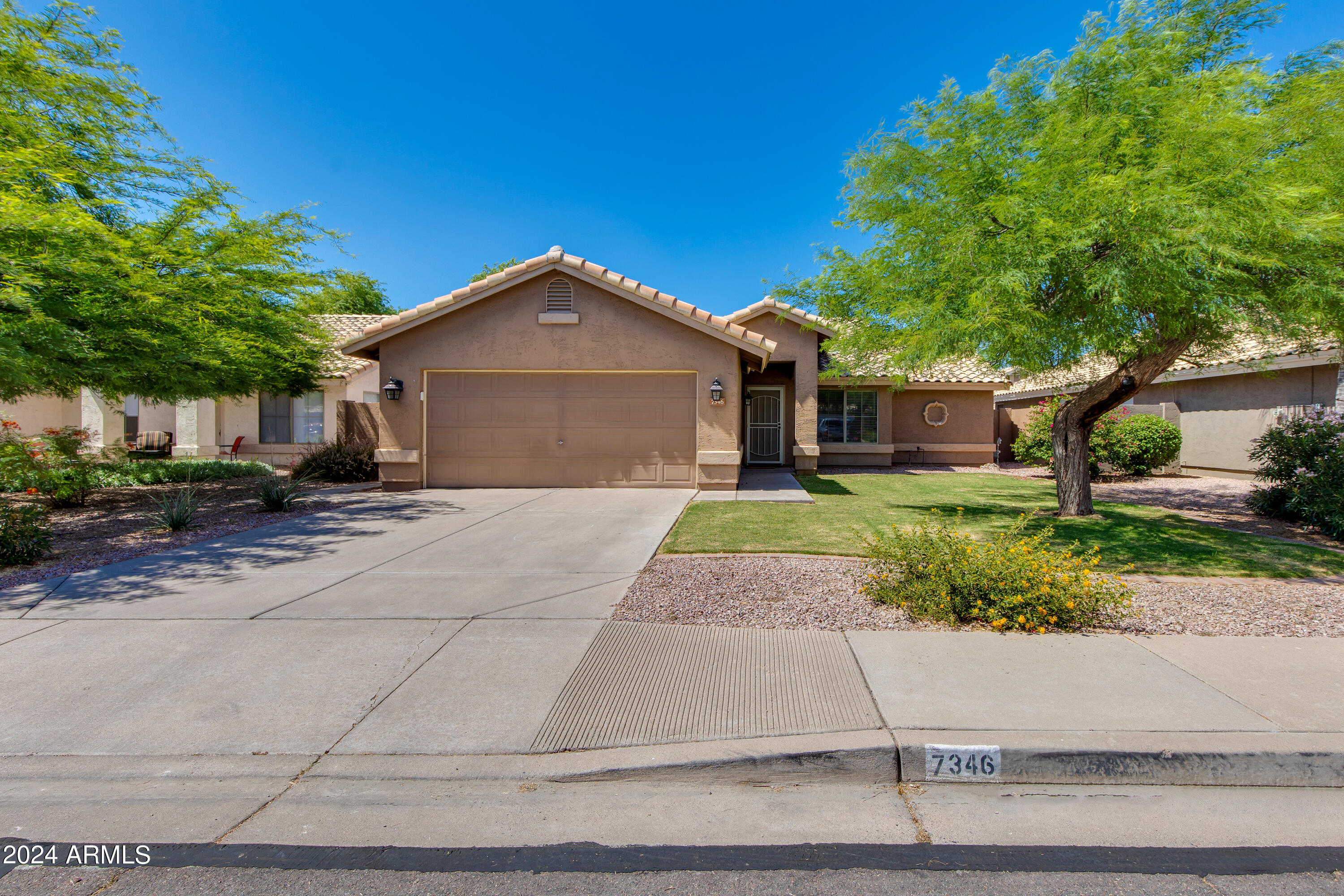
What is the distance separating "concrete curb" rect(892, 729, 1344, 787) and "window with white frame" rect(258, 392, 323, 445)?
2058 cm

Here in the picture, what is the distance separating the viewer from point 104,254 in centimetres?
866

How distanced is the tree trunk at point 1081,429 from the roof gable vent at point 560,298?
894 cm

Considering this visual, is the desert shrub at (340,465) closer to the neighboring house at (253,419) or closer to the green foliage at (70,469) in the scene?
the green foliage at (70,469)

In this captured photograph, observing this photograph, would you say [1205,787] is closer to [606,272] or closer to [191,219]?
[606,272]

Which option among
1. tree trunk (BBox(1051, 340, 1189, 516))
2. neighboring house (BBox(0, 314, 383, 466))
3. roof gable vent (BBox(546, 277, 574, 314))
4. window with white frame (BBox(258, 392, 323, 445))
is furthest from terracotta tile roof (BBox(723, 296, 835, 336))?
window with white frame (BBox(258, 392, 323, 445))

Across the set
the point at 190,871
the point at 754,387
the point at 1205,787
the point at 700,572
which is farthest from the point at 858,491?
the point at 190,871

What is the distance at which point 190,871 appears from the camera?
2.66 meters

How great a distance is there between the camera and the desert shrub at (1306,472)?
879 centimetres

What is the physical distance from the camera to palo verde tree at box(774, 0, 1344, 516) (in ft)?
20.7

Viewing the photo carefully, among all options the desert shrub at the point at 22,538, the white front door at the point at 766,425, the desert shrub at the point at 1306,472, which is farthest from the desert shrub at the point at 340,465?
the desert shrub at the point at 1306,472

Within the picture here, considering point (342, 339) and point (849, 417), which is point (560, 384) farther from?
point (342, 339)

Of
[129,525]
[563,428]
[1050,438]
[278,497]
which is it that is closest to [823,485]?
[563,428]

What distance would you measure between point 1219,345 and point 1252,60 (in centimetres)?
351

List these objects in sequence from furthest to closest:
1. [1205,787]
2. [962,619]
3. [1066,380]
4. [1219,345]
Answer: [1066,380]
[1219,345]
[962,619]
[1205,787]
